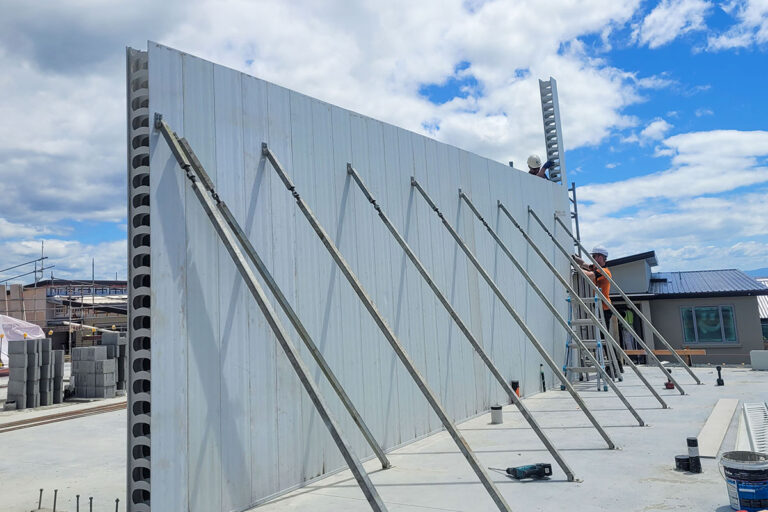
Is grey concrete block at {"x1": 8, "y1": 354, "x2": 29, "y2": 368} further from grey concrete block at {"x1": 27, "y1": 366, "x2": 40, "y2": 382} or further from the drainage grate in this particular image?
the drainage grate

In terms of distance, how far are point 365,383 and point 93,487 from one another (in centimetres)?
367

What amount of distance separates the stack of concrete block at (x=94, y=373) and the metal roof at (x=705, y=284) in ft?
63.9

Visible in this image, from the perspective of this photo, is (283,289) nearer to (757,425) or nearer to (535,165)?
(757,425)

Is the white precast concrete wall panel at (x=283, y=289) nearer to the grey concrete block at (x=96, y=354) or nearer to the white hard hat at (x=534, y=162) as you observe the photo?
the white hard hat at (x=534, y=162)

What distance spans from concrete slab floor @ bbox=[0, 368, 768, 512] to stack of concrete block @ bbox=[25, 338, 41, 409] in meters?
4.91

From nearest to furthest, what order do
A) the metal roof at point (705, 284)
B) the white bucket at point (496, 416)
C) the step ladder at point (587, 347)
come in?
the white bucket at point (496, 416), the step ladder at point (587, 347), the metal roof at point (705, 284)

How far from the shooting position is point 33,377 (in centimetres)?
1554

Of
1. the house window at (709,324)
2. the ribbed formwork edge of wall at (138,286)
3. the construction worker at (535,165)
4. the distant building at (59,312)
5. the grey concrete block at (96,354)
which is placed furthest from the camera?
the distant building at (59,312)

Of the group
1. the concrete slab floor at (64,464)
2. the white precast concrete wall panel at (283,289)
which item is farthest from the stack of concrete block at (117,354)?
the white precast concrete wall panel at (283,289)

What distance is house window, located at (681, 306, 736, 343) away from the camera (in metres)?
19.9

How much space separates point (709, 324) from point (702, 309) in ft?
1.93

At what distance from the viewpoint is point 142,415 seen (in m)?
4.77

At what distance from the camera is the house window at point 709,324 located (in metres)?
19.9

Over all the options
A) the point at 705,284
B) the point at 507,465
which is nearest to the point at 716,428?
the point at 507,465
